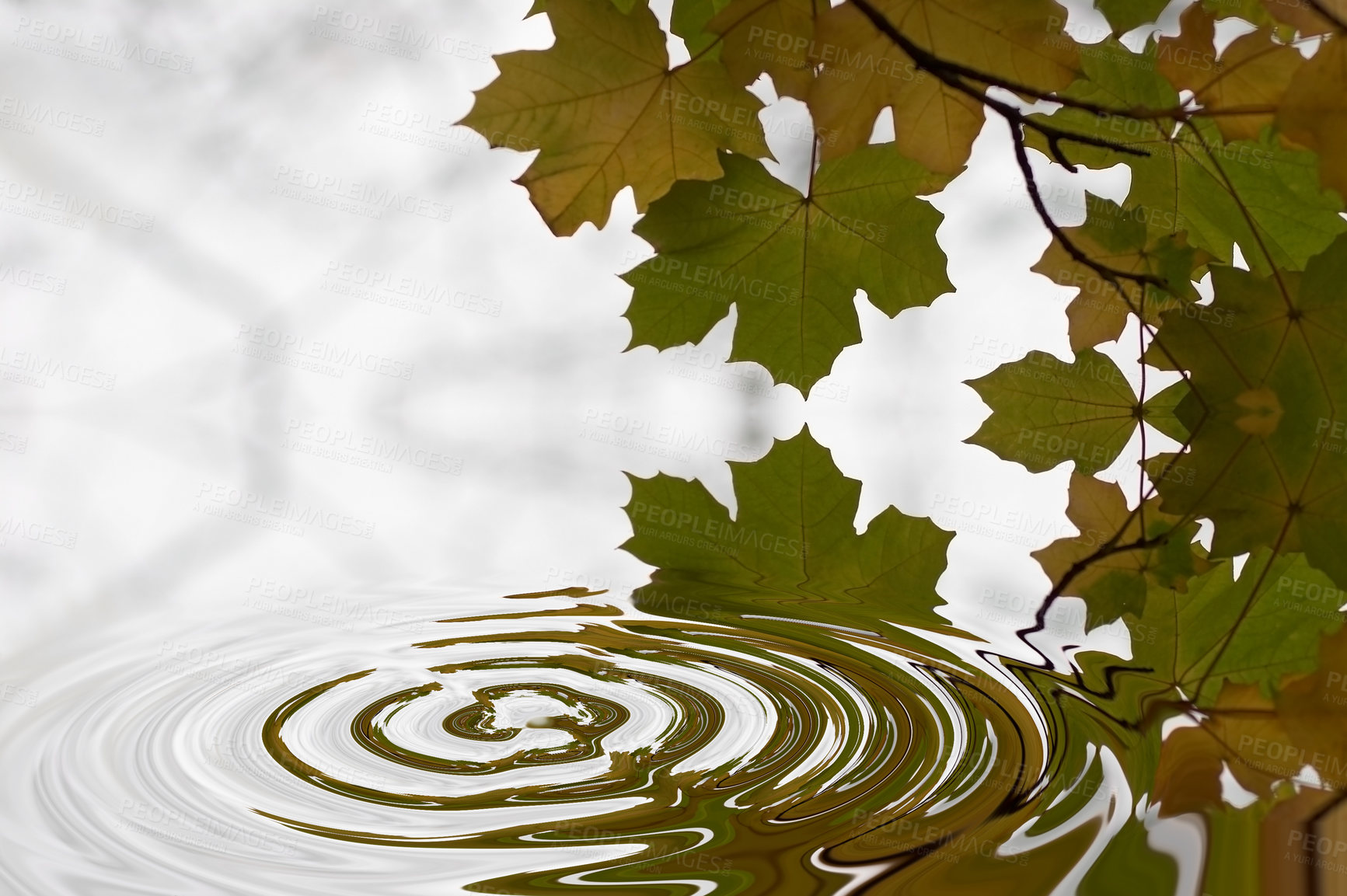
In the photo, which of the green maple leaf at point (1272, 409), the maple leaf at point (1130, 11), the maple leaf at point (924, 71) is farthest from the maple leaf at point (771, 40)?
the green maple leaf at point (1272, 409)

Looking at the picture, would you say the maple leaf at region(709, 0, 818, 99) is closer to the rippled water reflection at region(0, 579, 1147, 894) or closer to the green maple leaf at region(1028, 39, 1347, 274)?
the green maple leaf at region(1028, 39, 1347, 274)

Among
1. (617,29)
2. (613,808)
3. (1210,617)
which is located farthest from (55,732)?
(1210,617)

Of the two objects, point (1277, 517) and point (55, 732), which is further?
point (1277, 517)

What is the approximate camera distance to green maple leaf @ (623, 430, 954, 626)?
518 millimetres

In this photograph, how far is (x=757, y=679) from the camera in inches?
17.3

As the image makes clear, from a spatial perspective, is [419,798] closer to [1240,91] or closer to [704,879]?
[704,879]

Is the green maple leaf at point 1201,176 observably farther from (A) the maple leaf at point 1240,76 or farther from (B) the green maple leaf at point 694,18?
(B) the green maple leaf at point 694,18

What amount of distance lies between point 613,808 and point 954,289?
0.87 feet

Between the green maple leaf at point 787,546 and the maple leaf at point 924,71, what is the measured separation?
181mm

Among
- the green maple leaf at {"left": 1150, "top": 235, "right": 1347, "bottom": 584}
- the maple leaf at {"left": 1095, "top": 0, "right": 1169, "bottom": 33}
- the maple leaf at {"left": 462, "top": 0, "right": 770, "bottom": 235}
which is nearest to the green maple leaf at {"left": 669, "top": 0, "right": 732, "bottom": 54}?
the maple leaf at {"left": 462, "top": 0, "right": 770, "bottom": 235}

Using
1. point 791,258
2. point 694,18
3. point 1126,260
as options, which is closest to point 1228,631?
point 1126,260

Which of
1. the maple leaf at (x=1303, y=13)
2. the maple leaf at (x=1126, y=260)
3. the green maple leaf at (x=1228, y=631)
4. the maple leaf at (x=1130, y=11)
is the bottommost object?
the green maple leaf at (x=1228, y=631)

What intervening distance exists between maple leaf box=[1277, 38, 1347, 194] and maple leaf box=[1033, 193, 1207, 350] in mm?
91

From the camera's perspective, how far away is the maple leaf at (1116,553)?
53cm
